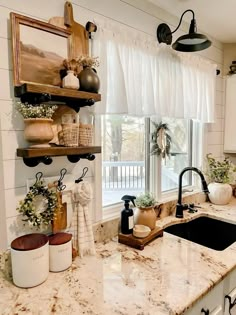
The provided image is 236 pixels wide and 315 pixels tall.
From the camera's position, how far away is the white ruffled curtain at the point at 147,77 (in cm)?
147

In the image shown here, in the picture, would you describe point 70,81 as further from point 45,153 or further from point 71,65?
point 45,153

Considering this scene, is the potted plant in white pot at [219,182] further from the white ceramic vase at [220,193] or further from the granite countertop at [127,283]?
the granite countertop at [127,283]

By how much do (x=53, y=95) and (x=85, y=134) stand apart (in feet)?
0.83

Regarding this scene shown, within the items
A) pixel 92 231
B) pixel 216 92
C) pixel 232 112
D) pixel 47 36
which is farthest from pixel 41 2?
pixel 232 112

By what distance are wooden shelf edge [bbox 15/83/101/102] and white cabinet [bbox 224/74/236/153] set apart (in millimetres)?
1727

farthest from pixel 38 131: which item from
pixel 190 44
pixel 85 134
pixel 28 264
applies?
pixel 190 44

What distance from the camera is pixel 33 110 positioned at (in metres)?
1.13

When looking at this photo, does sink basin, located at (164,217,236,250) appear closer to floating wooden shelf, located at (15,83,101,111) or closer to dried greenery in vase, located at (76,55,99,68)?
floating wooden shelf, located at (15,83,101,111)

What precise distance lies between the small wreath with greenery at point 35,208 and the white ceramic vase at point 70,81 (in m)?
0.48

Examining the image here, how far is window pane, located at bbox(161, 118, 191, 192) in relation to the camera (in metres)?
2.15

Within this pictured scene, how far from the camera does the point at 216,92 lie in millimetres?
2488

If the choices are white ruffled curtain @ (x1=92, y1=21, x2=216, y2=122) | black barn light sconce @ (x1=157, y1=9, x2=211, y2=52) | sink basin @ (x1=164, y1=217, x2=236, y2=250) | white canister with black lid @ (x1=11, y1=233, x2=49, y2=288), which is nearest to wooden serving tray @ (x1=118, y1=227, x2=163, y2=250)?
sink basin @ (x1=164, y1=217, x2=236, y2=250)

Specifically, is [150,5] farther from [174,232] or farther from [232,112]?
[174,232]

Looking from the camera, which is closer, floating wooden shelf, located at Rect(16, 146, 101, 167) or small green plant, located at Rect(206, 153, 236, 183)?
floating wooden shelf, located at Rect(16, 146, 101, 167)
